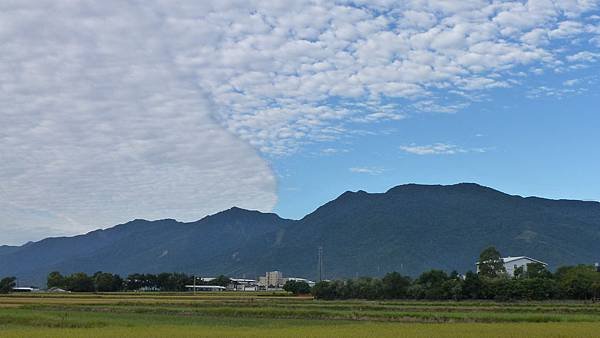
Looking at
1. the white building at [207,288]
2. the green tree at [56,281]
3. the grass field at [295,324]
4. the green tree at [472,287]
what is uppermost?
the green tree at [56,281]

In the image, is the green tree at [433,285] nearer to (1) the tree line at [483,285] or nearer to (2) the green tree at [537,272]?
(1) the tree line at [483,285]

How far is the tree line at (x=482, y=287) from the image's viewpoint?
84062mm

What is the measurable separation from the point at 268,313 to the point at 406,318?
1274cm

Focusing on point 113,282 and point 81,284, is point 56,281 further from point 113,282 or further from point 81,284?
point 113,282

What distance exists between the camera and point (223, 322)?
47781 millimetres

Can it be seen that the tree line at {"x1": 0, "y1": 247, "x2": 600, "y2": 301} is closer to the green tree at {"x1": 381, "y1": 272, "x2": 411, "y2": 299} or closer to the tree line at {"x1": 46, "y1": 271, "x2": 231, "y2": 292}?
the green tree at {"x1": 381, "y1": 272, "x2": 411, "y2": 299}

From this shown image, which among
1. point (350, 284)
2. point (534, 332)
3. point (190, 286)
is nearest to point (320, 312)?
point (534, 332)

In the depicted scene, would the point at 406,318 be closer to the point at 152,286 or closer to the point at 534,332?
the point at 534,332

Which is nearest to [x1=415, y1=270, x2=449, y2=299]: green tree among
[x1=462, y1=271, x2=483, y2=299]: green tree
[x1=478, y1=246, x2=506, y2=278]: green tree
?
[x1=462, y1=271, x2=483, y2=299]: green tree

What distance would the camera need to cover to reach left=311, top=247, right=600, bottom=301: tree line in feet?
276

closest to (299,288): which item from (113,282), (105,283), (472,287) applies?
(105,283)

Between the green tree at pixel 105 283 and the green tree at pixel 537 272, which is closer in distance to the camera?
the green tree at pixel 537 272

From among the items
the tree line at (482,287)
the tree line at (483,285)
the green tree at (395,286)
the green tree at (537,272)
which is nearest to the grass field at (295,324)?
the tree line at (482,287)

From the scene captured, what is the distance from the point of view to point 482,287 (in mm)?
87250
